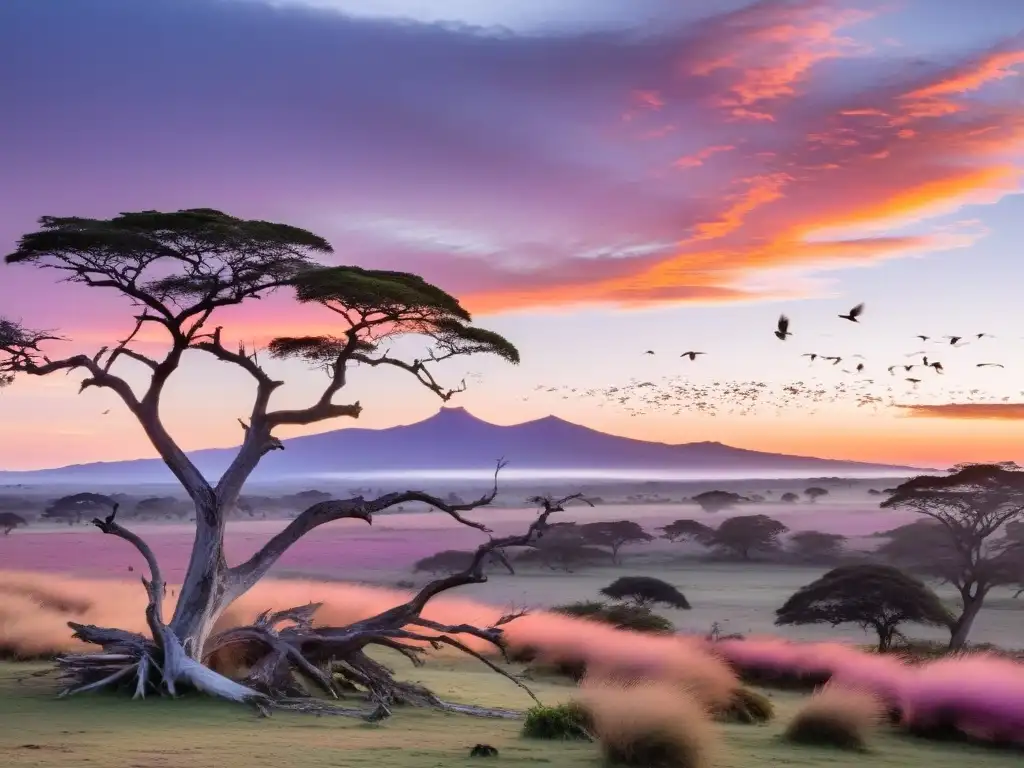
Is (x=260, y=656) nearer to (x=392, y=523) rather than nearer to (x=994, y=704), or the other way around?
(x=994, y=704)

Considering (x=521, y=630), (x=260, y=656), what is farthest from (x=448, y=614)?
(x=260, y=656)

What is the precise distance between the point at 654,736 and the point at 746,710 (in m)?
7.44

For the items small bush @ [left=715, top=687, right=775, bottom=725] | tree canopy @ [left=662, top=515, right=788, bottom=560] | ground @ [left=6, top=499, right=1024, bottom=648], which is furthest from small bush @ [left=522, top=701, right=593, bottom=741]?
tree canopy @ [left=662, top=515, right=788, bottom=560]

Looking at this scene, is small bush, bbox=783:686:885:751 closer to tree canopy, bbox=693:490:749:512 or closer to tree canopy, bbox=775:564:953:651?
tree canopy, bbox=775:564:953:651

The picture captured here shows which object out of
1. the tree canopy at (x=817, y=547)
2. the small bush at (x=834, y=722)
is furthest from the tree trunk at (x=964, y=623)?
the tree canopy at (x=817, y=547)

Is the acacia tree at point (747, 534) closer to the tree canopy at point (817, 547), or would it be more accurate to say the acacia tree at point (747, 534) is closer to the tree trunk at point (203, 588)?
the tree canopy at point (817, 547)

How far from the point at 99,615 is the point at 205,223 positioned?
17.5 m

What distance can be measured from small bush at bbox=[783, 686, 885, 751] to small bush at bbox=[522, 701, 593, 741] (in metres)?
3.73

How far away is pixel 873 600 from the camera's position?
3419 centimetres

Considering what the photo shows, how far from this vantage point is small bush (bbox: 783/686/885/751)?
1744cm

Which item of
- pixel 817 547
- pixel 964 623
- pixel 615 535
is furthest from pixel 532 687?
pixel 817 547

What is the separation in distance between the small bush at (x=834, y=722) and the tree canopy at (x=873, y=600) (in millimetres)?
16375

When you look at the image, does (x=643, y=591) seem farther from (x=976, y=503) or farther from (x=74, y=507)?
(x=74, y=507)

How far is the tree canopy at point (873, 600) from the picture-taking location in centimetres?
3362
